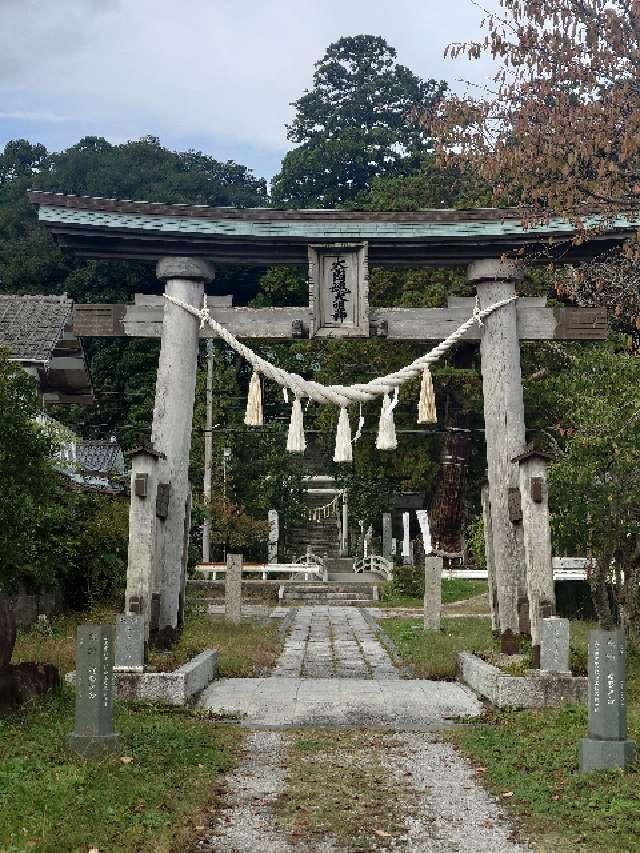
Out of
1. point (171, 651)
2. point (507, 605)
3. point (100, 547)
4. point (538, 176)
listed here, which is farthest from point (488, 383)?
point (100, 547)

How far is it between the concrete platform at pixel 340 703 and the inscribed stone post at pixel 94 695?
2477 mm

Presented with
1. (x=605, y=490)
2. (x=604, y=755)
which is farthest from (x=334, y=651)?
(x=604, y=755)

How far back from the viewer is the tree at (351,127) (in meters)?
65.9

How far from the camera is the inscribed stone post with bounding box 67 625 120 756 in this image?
9.03 m

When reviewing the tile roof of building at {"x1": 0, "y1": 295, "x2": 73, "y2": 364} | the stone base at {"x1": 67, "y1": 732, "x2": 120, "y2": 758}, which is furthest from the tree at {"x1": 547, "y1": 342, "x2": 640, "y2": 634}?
the tile roof of building at {"x1": 0, "y1": 295, "x2": 73, "y2": 364}

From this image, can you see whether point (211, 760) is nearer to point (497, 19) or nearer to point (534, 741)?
point (534, 741)

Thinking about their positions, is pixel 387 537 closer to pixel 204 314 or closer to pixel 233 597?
pixel 233 597

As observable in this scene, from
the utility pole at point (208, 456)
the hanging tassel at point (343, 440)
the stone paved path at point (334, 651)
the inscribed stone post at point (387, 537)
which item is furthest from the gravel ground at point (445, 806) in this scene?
the inscribed stone post at point (387, 537)

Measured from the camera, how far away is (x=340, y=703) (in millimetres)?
12891

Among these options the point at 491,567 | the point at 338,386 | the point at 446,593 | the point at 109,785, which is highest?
the point at 338,386

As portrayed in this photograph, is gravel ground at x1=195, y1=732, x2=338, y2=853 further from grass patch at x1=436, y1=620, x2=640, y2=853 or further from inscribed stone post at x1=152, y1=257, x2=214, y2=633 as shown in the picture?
inscribed stone post at x1=152, y1=257, x2=214, y2=633

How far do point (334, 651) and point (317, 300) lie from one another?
7.00 metres

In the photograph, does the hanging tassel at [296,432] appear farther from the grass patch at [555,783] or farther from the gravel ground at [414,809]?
the gravel ground at [414,809]

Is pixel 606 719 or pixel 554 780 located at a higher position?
pixel 606 719
